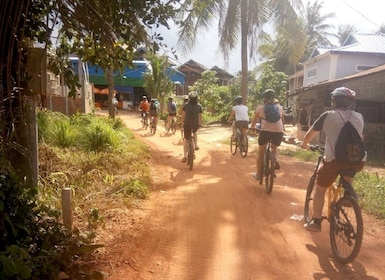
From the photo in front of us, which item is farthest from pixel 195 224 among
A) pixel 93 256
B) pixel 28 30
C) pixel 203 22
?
pixel 203 22

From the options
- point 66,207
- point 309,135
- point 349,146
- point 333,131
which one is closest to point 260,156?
point 309,135

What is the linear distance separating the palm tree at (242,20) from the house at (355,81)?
4.10 meters

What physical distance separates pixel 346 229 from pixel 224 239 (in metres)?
1.41

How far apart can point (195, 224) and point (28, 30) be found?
313 cm

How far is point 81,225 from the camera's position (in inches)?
174

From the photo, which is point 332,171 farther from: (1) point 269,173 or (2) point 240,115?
(2) point 240,115

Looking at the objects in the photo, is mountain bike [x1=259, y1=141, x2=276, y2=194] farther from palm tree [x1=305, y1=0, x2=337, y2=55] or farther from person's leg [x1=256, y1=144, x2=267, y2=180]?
palm tree [x1=305, y1=0, x2=337, y2=55]

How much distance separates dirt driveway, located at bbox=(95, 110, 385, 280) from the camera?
3500 mm

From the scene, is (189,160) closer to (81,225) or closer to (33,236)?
(81,225)

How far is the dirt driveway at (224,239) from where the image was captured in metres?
3.50

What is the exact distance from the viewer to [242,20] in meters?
14.8

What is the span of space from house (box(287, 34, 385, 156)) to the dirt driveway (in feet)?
29.9

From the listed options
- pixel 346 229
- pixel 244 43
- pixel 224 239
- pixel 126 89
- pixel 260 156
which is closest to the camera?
pixel 346 229

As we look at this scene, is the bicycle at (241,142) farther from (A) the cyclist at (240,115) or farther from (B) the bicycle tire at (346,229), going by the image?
(B) the bicycle tire at (346,229)
